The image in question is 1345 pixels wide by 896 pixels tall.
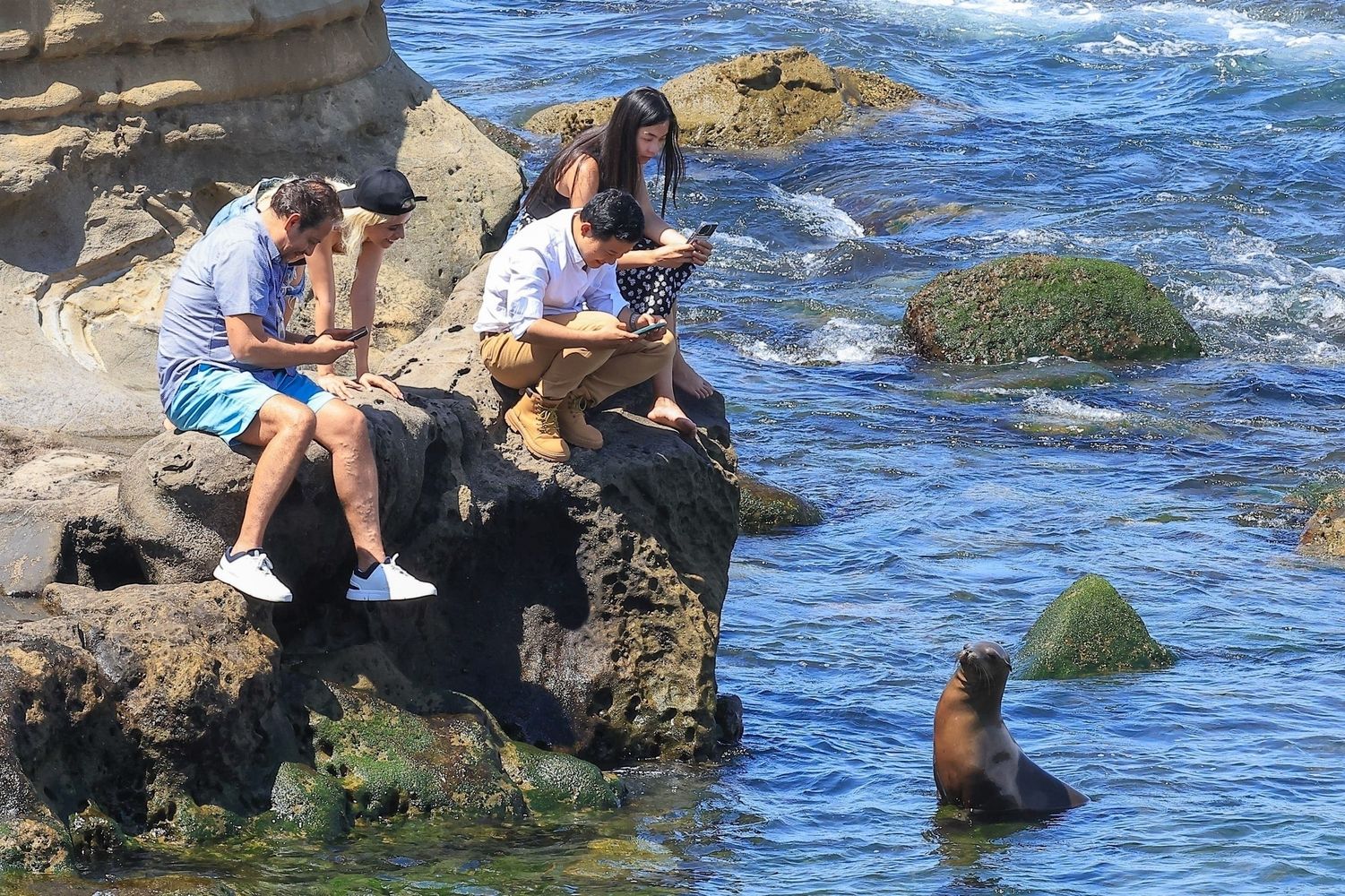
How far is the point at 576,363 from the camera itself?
264 inches

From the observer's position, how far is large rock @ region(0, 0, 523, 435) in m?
8.08

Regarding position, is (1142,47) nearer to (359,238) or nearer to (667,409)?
(667,409)

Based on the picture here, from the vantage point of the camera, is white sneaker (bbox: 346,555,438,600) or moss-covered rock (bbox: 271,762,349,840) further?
white sneaker (bbox: 346,555,438,600)

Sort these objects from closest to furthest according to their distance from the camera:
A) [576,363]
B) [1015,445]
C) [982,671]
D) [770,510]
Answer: [576,363] → [982,671] → [770,510] → [1015,445]

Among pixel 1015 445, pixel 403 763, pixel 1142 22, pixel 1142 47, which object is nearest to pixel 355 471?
pixel 403 763

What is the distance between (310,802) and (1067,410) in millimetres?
8554

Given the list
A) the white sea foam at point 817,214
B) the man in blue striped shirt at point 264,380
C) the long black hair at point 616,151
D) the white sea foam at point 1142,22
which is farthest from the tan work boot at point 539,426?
the white sea foam at point 1142,22

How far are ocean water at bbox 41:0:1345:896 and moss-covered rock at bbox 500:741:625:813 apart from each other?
0.10 meters

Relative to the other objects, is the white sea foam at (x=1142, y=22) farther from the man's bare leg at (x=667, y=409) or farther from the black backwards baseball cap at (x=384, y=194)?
the black backwards baseball cap at (x=384, y=194)

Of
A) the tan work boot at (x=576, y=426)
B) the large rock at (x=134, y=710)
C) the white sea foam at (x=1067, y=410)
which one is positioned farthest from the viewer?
the white sea foam at (x=1067, y=410)

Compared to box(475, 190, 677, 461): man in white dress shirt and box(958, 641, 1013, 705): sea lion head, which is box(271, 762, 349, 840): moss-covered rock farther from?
box(958, 641, 1013, 705): sea lion head

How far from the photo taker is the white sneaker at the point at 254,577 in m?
5.73

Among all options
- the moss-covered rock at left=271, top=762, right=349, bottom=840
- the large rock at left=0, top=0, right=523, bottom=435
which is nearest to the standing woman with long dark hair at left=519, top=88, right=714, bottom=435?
the large rock at left=0, top=0, right=523, bottom=435

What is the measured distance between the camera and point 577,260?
21.7 feet
